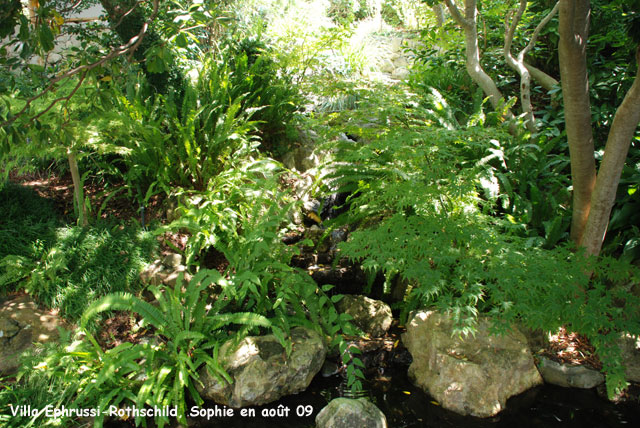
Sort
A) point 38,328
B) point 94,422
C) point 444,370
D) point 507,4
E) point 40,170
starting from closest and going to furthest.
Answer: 1. point 94,422
2. point 444,370
3. point 38,328
4. point 40,170
5. point 507,4

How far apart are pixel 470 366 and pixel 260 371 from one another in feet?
4.70

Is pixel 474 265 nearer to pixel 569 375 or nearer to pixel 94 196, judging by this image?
pixel 569 375

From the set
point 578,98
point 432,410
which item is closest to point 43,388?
point 432,410

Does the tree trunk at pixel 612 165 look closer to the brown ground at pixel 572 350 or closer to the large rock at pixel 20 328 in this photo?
the brown ground at pixel 572 350

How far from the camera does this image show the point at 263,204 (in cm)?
439

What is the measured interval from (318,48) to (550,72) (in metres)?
3.24

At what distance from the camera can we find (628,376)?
125 inches

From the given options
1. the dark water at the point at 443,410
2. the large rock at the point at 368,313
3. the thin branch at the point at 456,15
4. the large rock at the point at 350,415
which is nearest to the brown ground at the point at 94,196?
the large rock at the point at 368,313

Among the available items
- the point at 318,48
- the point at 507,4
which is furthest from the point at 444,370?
the point at 507,4

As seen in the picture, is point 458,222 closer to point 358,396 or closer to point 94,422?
A: point 358,396

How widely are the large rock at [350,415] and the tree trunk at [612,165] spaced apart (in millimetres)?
1993

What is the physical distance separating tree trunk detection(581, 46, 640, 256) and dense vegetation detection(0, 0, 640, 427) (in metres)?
0.19

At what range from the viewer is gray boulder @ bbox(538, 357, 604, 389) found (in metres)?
3.14

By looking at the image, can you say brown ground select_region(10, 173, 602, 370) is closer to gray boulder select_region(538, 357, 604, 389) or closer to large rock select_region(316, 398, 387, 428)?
gray boulder select_region(538, 357, 604, 389)
